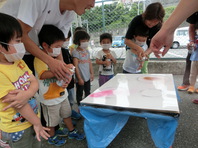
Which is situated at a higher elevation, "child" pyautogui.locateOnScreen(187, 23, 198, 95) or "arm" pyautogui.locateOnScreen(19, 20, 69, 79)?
"arm" pyautogui.locateOnScreen(19, 20, 69, 79)

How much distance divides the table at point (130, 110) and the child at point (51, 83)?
31 cm

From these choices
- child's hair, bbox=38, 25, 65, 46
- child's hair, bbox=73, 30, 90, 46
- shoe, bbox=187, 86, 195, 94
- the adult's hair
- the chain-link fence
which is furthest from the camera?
the chain-link fence

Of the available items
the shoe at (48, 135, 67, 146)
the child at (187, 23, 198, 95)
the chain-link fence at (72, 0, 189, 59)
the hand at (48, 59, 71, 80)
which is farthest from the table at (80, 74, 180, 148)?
the chain-link fence at (72, 0, 189, 59)

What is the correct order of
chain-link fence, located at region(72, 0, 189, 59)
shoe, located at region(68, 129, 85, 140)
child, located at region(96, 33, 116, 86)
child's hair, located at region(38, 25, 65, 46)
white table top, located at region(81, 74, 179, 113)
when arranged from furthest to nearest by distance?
chain-link fence, located at region(72, 0, 189, 59) < child, located at region(96, 33, 116, 86) < shoe, located at region(68, 129, 85, 140) < child's hair, located at region(38, 25, 65, 46) < white table top, located at region(81, 74, 179, 113)

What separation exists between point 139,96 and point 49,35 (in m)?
0.79

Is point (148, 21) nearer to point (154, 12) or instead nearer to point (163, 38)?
point (154, 12)

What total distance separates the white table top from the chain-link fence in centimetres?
206

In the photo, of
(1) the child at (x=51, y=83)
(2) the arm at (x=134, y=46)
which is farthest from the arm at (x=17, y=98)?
(2) the arm at (x=134, y=46)

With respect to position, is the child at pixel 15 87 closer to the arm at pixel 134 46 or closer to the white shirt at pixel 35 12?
the white shirt at pixel 35 12

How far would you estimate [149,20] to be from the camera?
4.91 feet

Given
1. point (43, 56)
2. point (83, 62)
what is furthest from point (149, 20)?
point (43, 56)

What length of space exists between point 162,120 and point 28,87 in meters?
0.77

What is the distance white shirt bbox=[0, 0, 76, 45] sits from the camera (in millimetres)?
855

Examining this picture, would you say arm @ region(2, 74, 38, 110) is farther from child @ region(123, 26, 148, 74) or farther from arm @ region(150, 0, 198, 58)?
child @ region(123, 26, 148, 74)
